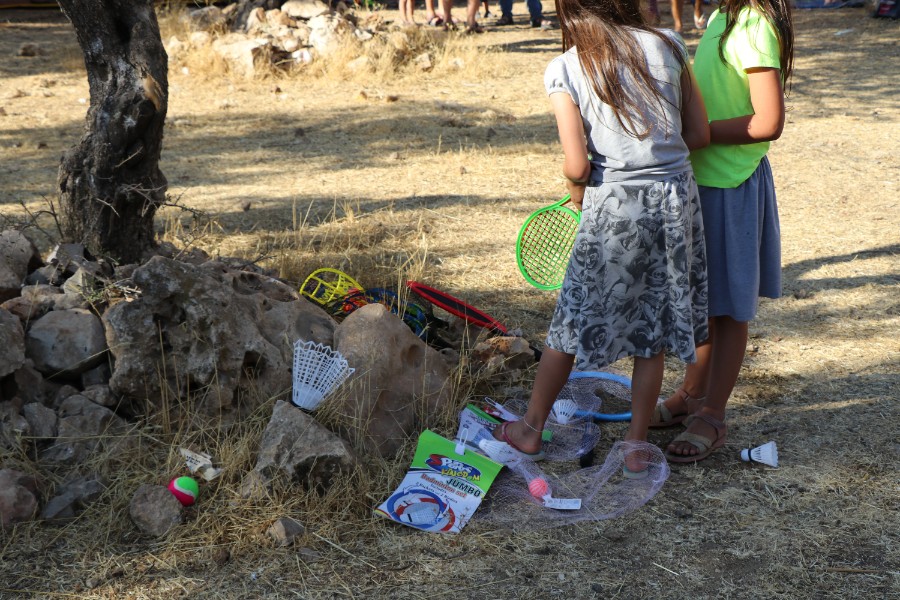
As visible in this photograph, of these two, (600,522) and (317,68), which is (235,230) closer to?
Answer: (600,522)

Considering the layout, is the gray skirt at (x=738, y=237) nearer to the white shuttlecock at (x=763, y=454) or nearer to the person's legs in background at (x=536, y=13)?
the white shuttlecock at (x=763, y=454)

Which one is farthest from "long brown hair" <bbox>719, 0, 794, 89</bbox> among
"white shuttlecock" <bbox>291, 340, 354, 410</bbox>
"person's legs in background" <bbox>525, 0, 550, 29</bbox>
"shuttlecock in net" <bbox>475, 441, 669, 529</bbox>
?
"person's legs in background" <bbox>525, 0, 550, 29</bbox>

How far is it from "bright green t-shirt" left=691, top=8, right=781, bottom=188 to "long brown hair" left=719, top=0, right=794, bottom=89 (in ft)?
0.04

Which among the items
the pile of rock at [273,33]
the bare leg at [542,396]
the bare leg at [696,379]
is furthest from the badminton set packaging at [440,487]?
the pile of rock at [273,33]

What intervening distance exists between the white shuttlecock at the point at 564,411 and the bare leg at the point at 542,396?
30cm

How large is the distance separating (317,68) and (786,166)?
537cm

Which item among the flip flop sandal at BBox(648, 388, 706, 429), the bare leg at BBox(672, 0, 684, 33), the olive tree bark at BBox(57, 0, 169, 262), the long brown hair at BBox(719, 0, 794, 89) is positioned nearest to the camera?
the long brown hair at BBox(719, 0, 794, 89)

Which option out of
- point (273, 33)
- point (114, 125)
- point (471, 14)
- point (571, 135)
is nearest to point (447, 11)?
point (471, 14)

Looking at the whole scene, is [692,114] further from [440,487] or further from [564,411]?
A: [440,487]

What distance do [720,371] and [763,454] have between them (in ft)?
1.12

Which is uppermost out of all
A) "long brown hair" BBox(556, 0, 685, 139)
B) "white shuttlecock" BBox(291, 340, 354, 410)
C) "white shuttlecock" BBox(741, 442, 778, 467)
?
"long brown hair" BBox(556, 0, 685, 139)

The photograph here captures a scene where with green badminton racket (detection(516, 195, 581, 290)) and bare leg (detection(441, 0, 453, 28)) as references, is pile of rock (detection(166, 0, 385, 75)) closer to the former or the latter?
bare leg (detection(441, 0, 453, 28))

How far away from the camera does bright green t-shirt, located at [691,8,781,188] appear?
2877mm

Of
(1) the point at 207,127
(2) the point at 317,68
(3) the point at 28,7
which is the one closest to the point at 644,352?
(1) the point at 207,127
